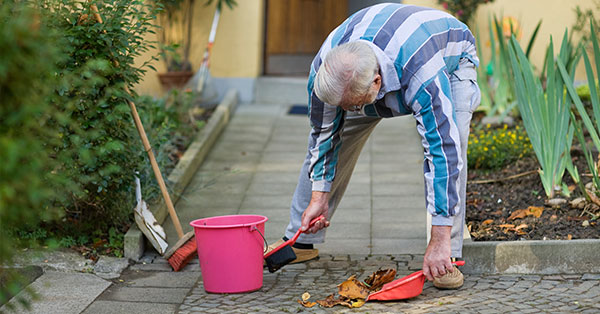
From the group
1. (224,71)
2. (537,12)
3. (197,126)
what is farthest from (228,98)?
(537,12)

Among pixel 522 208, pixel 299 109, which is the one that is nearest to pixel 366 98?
pixel 522 208

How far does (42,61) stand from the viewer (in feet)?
6.14

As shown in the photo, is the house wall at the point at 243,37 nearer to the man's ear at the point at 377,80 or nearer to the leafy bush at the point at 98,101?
the leafy bush at the point at 98,101

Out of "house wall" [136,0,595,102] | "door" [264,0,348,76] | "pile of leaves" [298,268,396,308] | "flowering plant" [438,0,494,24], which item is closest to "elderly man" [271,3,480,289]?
"pile of leaves" [298,268,396,308]

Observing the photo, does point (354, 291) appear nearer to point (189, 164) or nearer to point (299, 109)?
point (189, 164)

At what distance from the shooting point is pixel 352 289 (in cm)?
330

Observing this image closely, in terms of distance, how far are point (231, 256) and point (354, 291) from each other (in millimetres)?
569

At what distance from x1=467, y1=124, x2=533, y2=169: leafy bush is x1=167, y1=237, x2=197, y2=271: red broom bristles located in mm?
2374

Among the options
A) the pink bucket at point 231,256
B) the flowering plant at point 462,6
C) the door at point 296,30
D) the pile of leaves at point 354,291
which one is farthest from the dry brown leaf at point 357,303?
the door at point 296,30

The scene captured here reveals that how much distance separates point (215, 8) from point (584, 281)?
587 centimetres

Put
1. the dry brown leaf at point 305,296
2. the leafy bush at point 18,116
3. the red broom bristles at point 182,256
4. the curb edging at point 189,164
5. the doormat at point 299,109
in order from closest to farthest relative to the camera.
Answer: the leafy bush at point 18,116
the dry brown leaf at point 305,296
the red broom bristles at point 182,256
the curb edging at point 189,164
the doormat at point 299,109

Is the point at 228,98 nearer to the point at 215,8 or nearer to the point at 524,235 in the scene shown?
the point at 215,8

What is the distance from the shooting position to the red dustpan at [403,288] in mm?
3211

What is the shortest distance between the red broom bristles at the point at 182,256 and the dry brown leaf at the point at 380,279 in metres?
0.96
